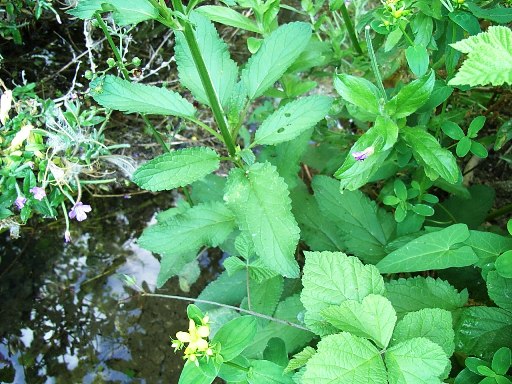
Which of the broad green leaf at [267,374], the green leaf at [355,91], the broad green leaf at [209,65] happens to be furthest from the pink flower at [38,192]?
the green leaf at [355,91]

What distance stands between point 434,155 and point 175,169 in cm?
53

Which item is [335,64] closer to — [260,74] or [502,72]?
[260,74]

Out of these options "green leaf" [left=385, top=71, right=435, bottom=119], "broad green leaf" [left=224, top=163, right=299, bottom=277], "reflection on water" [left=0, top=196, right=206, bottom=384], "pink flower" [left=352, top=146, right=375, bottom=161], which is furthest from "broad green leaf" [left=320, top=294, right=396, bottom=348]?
"reflection on water" [left=0, top=196, right=206, bottom=384]

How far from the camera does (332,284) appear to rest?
1065 millimetres

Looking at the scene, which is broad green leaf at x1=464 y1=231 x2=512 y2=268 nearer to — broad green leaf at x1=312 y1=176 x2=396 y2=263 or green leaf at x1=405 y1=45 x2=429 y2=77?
broad green leaf at x1=312 y1=176 x2=396 y2=263

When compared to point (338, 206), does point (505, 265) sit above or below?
above

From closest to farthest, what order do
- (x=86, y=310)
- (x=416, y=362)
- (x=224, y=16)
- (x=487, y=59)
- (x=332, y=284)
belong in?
(x=487, y=59), (x=416, y=362), (x=332, y=284), (x=224, y=16), (x=86, y=310)

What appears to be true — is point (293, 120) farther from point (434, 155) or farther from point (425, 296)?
point (425, 296)

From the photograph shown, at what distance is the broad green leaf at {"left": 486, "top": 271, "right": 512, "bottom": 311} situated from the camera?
1.15m

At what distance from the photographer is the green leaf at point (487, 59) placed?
0.78 m

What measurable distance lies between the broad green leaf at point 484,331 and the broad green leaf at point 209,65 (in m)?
0.72

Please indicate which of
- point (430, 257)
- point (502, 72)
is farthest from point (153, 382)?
point (502, 72)

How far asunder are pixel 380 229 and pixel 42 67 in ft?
3.85

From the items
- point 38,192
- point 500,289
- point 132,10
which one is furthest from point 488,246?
point 38,192
